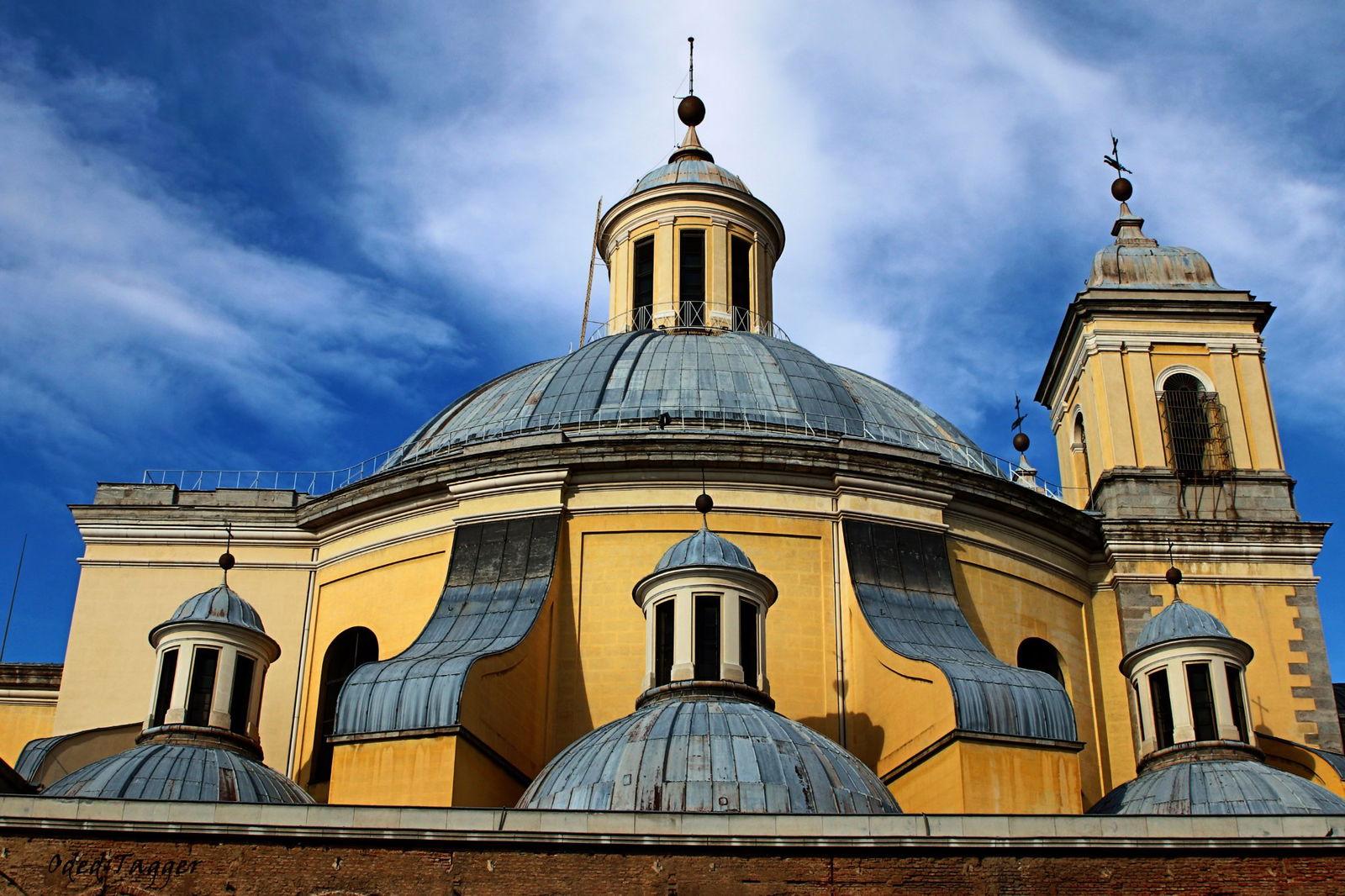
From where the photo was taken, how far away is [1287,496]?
26.2 meters

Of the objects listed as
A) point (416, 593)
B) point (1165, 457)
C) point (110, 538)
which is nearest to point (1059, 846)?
point (416, 593)

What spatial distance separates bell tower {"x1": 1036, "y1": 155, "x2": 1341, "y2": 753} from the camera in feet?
80.8

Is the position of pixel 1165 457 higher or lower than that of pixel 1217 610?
higher

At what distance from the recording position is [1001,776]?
1842cm

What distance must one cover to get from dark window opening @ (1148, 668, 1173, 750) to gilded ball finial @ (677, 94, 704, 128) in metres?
17.4

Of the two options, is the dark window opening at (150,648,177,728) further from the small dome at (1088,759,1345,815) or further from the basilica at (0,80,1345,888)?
the small dome at (1088,759,1345,815)

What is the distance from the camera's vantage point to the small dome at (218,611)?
20109 mm

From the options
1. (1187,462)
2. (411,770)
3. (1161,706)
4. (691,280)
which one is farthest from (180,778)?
(1187,462)

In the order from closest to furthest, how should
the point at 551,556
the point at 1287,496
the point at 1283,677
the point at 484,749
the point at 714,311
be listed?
1. the point at 484,749
2. the point at 551,556
3. the point at 1283,677
4. the point at 1287,496
5. the point at 714,311

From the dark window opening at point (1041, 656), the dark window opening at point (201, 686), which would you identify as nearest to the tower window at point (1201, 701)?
the dark window opening at point (1041, 656)

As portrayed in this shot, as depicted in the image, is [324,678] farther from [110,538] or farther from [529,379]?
[529,379]

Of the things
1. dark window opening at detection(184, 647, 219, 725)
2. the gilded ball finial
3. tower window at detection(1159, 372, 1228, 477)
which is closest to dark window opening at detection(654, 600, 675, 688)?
dark window opening at detection(184, 647, 219, 725)

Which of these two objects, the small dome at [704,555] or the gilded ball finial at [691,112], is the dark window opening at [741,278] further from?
the small dome at [704,555]

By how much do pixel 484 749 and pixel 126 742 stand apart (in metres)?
6.41
